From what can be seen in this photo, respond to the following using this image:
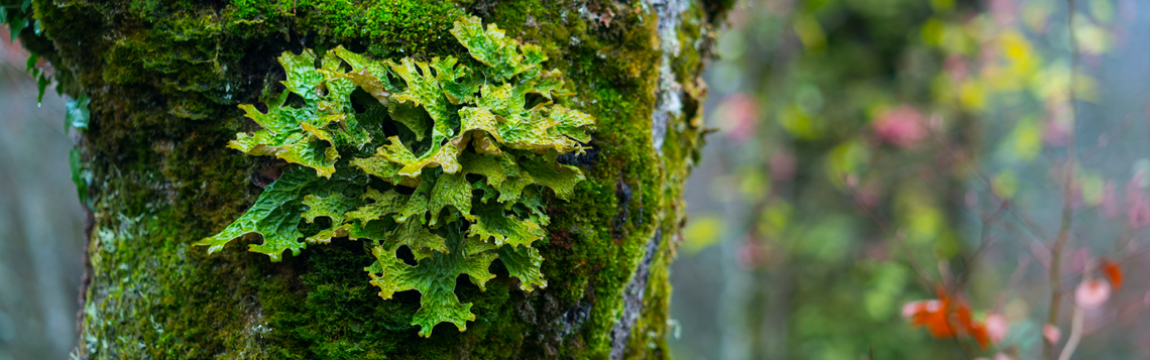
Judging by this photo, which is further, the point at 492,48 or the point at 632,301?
the point at 632,301

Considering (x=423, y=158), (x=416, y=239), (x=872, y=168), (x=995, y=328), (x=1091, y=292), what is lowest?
(x=416, y=239)

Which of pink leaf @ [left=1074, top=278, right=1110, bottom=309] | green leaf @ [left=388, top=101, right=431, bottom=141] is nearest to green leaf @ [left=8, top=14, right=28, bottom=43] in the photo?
green leaf @ [left=388, top=101, right=431, bottom=141]

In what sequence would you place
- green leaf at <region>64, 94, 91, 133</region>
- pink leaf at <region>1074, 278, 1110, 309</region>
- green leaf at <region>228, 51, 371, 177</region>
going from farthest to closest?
1. pink leaf at <region>1074, 278, 1110, 309</region>
2. green leaf at <region>64, 94, 91, 133</region>
3. green leaf at <region>228, 51, 371, 177</region>

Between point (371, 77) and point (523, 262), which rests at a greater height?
point (371, 77)

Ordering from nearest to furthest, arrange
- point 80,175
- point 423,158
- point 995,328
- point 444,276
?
point 423,158, point 444,276, point 80,175, point 995,328

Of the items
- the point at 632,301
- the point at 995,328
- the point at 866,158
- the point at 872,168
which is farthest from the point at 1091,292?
the point at 872,168

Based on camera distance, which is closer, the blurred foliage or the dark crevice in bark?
the dark crevice in bark

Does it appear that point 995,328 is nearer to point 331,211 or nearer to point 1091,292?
point 1091,292

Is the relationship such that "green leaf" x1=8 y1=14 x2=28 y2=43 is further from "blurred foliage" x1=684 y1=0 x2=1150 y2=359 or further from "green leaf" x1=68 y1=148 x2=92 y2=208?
"blurred foliage" x1=684 y1=0 x2=1150 y2=359
